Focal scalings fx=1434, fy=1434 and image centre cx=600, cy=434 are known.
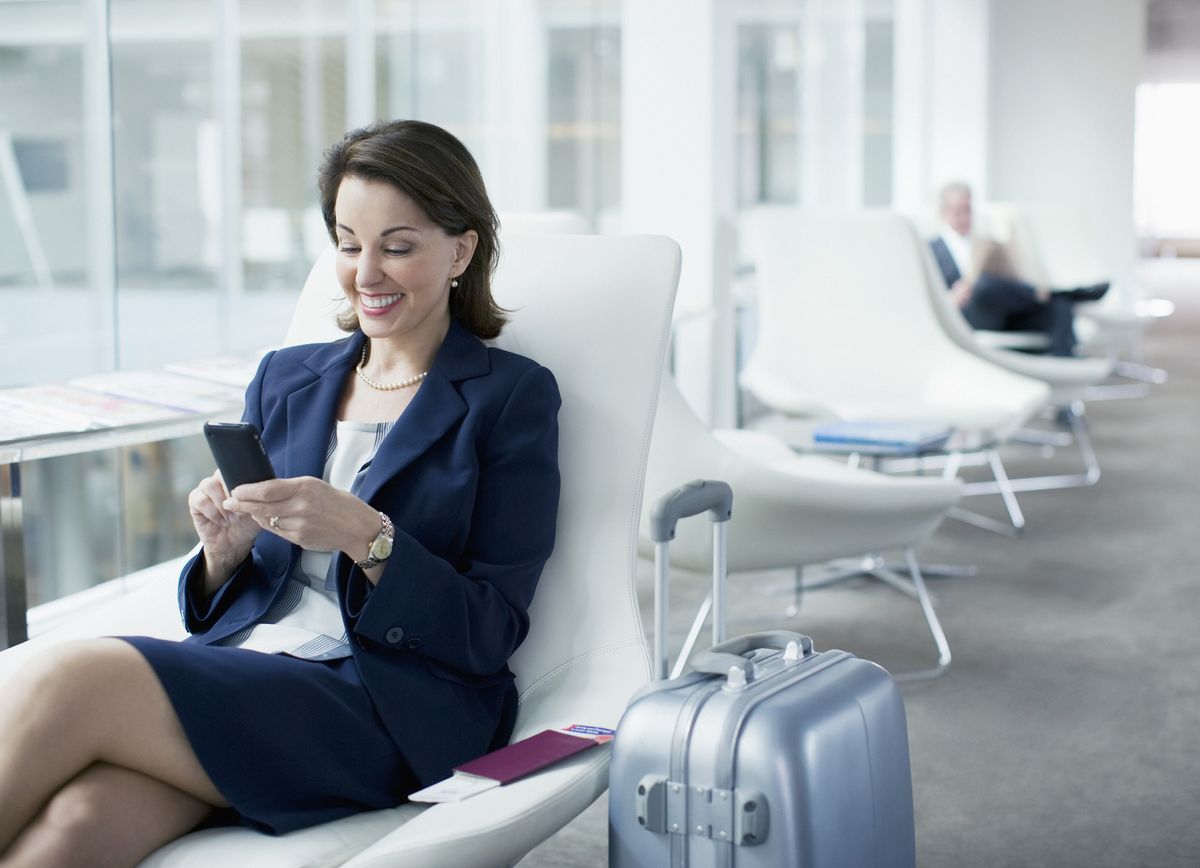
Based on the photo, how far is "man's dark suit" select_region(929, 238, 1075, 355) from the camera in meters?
6.28

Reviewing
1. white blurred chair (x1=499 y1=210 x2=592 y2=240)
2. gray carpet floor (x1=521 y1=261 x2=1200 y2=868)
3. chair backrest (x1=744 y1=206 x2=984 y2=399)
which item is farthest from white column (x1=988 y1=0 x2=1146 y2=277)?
white blurred chair (x1=499 y1=210 x2=592 y2=240)

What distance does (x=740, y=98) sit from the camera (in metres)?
7.31

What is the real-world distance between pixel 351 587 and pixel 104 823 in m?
0.36

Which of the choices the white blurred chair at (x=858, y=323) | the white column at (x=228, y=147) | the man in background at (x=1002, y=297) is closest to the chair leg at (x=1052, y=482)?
the man in background at (x=1002, y=297)

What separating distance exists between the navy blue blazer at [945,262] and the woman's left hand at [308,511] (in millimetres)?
5251

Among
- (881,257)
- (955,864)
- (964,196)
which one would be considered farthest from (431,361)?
(964,196)

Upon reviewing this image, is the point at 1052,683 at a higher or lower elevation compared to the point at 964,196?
lower

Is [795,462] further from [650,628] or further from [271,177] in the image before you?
[271,177]

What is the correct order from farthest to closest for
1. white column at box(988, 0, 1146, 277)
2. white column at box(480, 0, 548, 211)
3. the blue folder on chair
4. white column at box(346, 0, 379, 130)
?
white column at box(988, 0, 1146, 277) < white column at box(480, 0, 548, 211) < white column at box(346, 0, 379, 130) < the blue folder on chair

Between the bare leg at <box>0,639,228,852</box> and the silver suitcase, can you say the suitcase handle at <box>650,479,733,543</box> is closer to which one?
the silver suitcase

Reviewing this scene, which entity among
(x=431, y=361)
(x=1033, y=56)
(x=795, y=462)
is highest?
(x=1033, y=56)

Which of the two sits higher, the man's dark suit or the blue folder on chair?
the man's dark suit

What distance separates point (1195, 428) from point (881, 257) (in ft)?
10.4

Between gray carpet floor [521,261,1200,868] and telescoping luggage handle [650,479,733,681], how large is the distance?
23.9 inches
